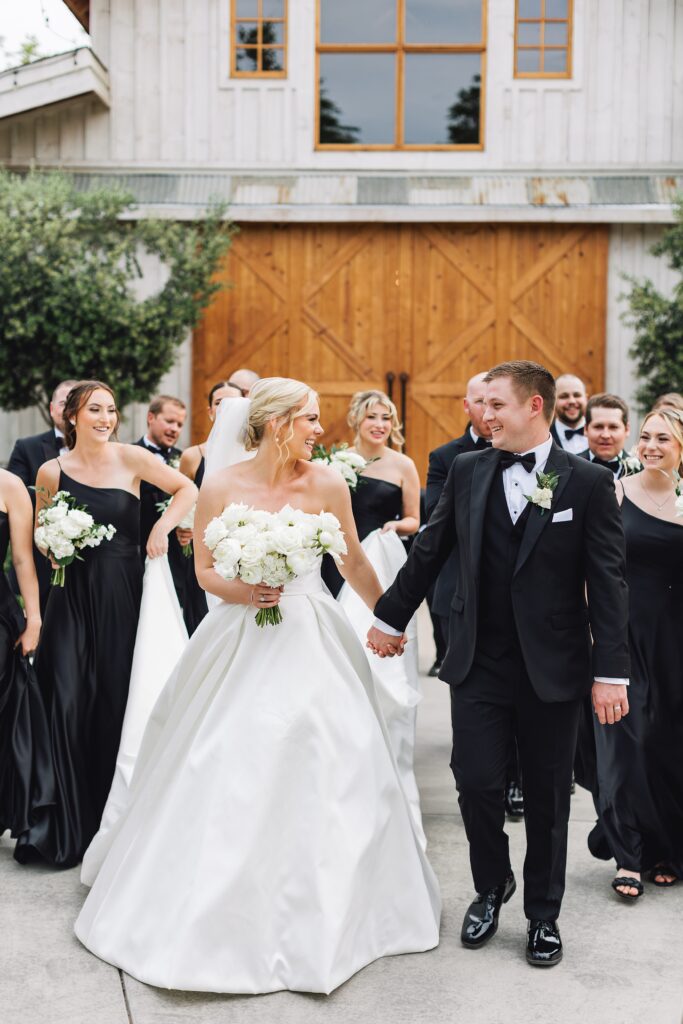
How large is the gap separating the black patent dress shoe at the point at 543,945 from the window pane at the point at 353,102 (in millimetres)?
12188

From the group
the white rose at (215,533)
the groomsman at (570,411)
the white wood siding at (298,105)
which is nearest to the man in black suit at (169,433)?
the groomsman at (570,411)

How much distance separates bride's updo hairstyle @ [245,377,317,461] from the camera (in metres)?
4.45

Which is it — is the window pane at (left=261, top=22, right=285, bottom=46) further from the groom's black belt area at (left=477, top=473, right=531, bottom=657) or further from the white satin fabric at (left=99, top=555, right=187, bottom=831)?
the groom's black belt area at (left=477, top=473, right=531, bottom=657)

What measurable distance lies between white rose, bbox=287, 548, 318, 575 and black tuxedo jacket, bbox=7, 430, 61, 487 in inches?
178

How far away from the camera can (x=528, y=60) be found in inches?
565

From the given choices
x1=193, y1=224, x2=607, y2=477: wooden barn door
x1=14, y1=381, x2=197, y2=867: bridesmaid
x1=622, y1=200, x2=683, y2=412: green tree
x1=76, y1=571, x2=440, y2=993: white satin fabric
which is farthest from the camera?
x1=193, y1=224, x2=607, y2=477: wooden barn door

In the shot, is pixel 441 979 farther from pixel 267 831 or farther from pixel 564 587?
pixel 564 587

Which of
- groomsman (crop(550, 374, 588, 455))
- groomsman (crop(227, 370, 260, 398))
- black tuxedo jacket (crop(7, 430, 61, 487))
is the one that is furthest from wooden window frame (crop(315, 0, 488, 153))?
black tuxedo jacket (crop(7, 430, 61, 487))

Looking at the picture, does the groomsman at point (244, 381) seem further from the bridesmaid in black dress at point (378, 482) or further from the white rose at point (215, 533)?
the white rose at point (215, 533)

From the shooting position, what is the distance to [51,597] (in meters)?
5.60

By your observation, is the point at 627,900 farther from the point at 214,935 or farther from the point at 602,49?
the point at 602,49

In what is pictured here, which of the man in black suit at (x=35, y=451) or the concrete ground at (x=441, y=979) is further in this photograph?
the man in black suit at (x=35, y=451)

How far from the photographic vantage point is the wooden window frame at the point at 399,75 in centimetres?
1442

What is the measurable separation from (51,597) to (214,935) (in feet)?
7.47
